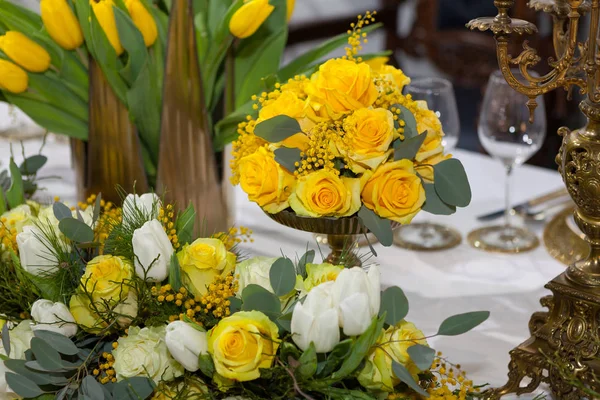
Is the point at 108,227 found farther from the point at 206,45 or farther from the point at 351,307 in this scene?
the point at 206,45

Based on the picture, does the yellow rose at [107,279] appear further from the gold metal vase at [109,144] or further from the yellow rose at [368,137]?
the gold metal vase at [109,144]

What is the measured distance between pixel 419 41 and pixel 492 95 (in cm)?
238

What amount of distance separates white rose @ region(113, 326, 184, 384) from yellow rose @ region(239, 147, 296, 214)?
209 mm

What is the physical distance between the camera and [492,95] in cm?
126

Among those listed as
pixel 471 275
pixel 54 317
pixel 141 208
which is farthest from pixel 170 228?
pixel 471 275

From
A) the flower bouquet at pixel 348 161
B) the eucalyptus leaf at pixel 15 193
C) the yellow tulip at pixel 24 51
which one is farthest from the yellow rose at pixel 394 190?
the yellow tulip at pixel 24 51

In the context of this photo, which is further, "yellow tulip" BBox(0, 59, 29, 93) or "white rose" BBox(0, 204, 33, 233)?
"yellow tulip" BBox(0, 59, 29, 93)

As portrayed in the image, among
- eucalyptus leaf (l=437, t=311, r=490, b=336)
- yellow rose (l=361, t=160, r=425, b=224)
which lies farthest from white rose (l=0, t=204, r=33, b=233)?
eucalyptus leaf (l=437, t=311, r=490, b=336)

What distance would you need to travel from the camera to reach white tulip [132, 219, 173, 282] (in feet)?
2.54

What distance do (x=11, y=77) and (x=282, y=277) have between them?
64cm

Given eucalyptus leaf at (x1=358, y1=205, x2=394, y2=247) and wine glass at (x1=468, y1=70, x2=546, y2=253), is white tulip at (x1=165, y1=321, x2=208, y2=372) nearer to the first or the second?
eucalyptus leaf at (x1=358, y1=205, x2=394, y2=247)

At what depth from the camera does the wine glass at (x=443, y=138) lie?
1257 millimetres

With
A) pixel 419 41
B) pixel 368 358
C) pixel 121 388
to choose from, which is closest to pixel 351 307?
pixel 368 358

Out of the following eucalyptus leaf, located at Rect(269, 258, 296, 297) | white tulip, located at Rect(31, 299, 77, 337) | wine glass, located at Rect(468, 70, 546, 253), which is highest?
eucalyptus leaf, located at Rect(269, 258, 296, 297)
